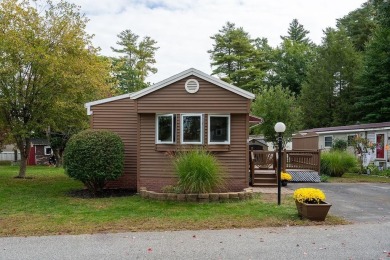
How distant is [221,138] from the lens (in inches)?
463

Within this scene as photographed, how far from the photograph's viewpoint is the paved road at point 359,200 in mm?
8584

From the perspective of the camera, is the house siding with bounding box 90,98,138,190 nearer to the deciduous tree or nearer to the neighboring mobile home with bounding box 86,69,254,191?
the neighboring mobile home with bounding box 86,69,254,191

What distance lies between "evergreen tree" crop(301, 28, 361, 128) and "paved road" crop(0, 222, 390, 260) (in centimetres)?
2807

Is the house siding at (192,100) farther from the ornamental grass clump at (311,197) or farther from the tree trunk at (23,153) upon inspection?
the tree trunk at (23,153)

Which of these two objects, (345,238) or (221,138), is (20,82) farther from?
(345,238)

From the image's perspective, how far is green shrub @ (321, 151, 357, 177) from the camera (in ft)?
58.9

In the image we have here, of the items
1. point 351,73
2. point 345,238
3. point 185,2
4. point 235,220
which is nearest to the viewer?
point 345,238

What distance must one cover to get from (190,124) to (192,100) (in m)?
0.79

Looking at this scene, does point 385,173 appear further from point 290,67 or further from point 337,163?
point 290,67

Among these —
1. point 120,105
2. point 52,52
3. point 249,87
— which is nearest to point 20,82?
point 52,52

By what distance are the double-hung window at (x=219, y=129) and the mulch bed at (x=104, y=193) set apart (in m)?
3.31

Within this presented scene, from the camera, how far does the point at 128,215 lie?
27.6 ft

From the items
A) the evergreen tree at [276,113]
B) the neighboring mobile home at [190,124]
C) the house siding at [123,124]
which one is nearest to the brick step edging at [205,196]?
the neighboring mobile home at [190,124]

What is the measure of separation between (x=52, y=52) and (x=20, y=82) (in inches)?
74.9
